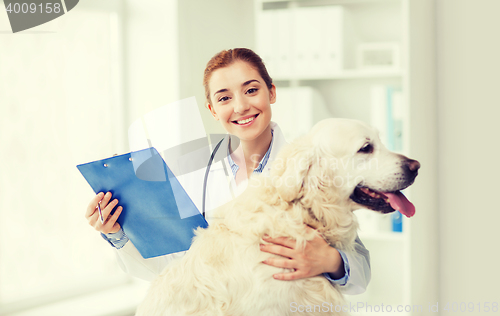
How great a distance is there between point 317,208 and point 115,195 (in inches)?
21.7

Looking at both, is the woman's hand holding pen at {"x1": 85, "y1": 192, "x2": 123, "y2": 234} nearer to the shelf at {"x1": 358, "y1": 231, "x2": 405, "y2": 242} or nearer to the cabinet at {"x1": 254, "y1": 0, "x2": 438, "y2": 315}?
the cabinet at {"x1": 254, "y1": 0, "x2": 438, "y2": 315}

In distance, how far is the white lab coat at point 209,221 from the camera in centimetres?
104

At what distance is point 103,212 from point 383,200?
744mm

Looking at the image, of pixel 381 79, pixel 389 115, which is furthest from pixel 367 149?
pixel 381 79

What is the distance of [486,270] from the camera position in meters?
1.80

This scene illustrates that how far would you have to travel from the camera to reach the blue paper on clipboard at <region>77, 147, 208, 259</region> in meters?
1.00

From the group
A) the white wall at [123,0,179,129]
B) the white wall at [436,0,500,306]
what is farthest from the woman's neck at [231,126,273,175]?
the white wall at [436,0,500,306]

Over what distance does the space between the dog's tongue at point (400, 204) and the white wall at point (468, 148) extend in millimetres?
1074

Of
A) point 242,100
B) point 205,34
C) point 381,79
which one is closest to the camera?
point 242,100

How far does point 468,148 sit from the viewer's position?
1.84 meters

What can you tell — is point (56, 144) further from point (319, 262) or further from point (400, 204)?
point (400, 204)

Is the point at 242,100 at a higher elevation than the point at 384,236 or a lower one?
higher

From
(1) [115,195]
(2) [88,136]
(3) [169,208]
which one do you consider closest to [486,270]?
(3) [169,208]

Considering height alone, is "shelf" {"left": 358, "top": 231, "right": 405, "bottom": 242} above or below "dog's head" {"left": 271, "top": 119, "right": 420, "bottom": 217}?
below
